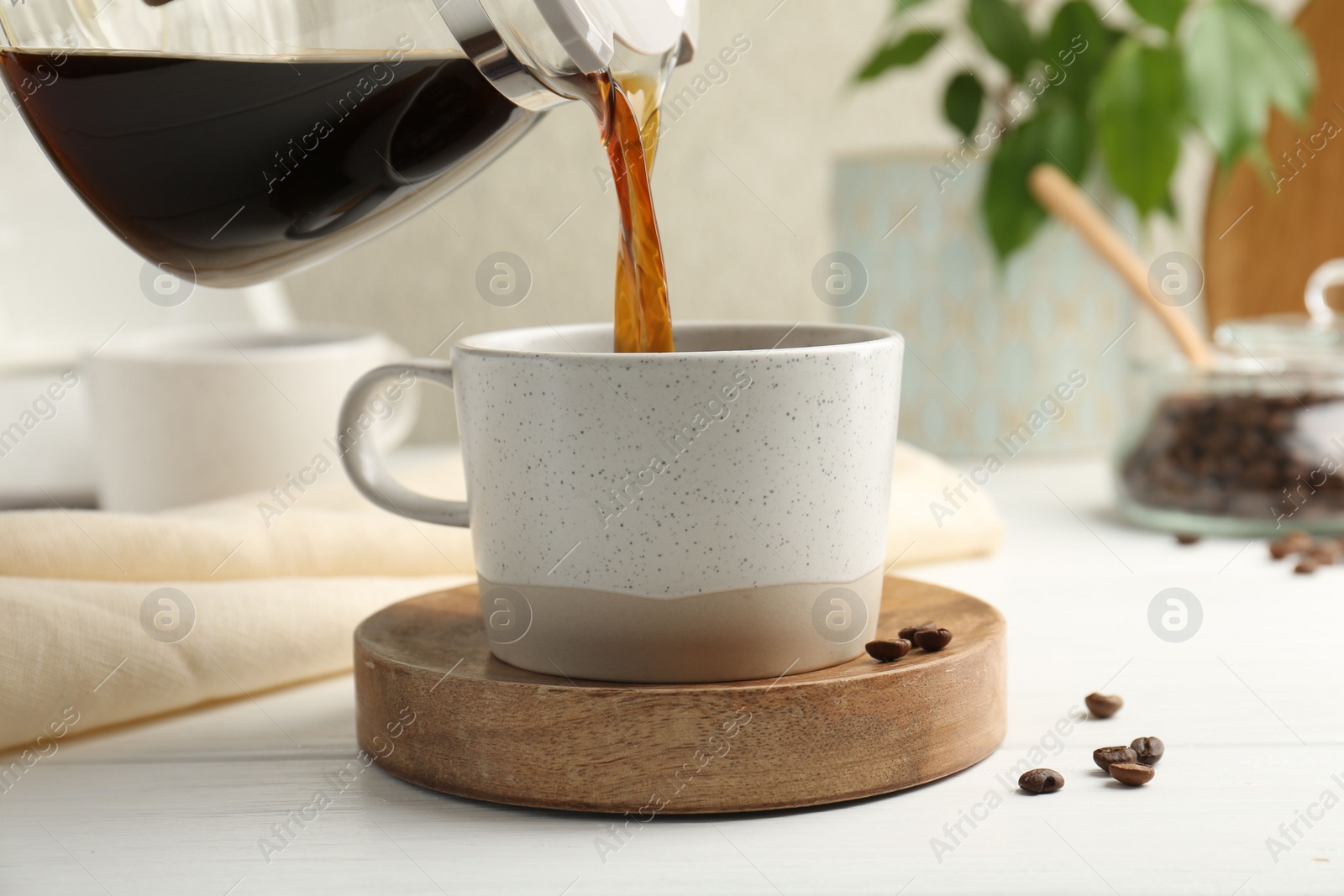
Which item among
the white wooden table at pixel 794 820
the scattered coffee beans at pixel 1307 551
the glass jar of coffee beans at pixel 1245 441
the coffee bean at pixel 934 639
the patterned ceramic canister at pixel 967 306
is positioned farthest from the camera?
the patterned ceramic canister at pixel 967 306

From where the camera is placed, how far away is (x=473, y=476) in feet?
1.75

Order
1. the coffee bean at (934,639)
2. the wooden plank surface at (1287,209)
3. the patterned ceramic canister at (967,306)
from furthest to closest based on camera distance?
1. the wooden plank surface at (1287,209)
2. the patterned ceramic canister at (967,306)
3. the coffee bean at (934,639)

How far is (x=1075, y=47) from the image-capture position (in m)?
1.16

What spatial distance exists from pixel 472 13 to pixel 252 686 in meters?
0.33

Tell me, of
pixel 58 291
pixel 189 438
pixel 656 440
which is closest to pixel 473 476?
pixel 656 440

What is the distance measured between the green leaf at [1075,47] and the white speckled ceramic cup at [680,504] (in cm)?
75

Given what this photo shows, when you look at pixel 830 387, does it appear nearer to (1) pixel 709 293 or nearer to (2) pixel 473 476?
(2) pixel 473 476

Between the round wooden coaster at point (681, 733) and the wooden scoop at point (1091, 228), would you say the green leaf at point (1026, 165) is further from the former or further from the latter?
the round wooden coaster at point (681, 733)

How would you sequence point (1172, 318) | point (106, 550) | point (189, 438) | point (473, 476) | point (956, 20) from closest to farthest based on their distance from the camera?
point (473, 476) < point (106, 550) < point (189, 438) < point (1172, 318) < point (956, 20)

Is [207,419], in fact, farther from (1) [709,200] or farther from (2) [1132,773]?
(1) [709,200]

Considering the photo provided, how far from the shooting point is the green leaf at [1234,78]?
1081 mm

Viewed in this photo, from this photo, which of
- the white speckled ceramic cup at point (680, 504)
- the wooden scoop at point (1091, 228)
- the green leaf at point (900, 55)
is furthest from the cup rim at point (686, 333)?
the green leaf at point (900, 55)

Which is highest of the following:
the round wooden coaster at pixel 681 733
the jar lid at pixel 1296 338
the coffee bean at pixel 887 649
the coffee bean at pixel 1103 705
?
the jar lid at pixel 1296 338

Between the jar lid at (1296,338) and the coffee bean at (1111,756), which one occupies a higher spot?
the jar lid at (1296,338)
